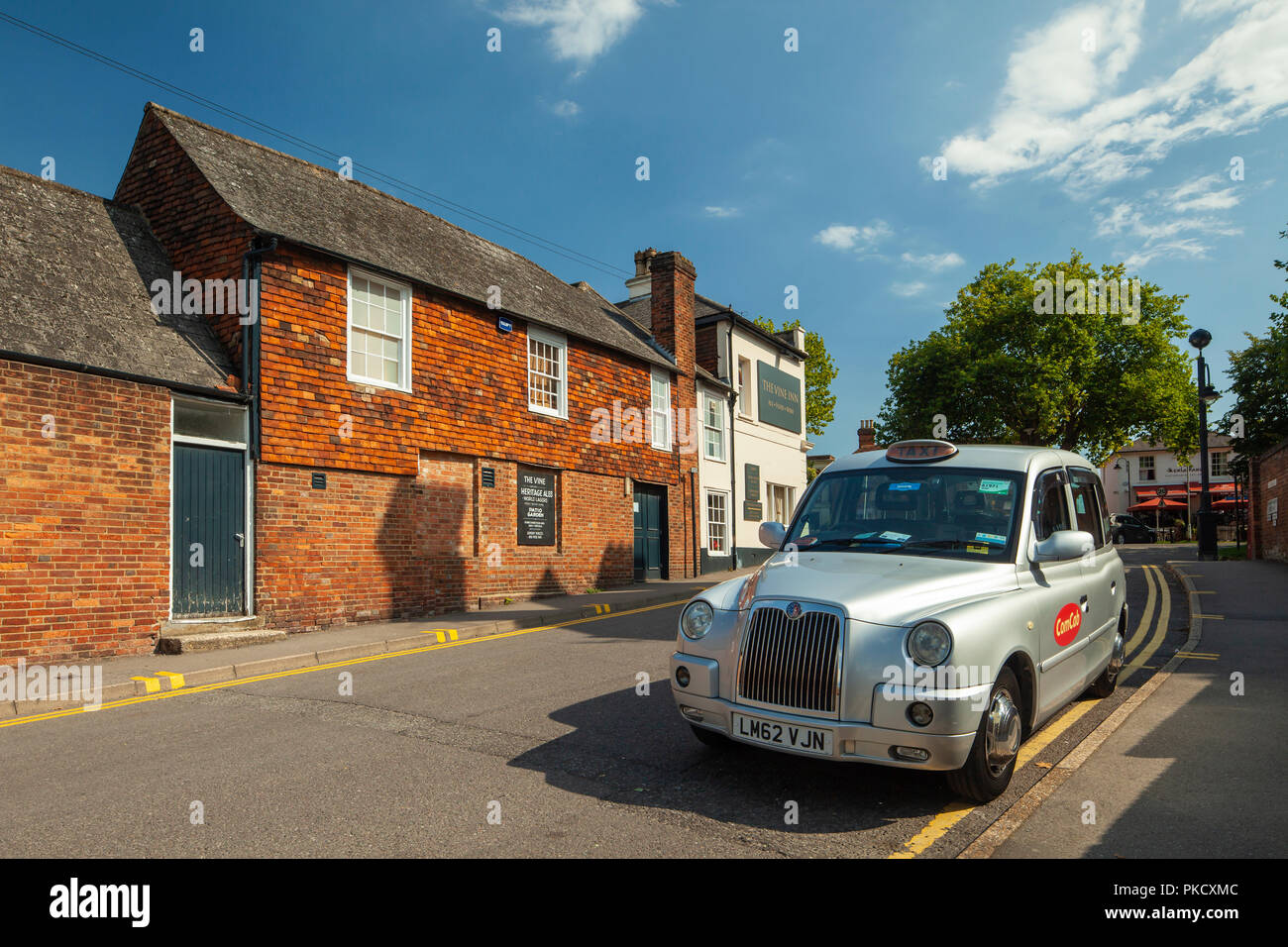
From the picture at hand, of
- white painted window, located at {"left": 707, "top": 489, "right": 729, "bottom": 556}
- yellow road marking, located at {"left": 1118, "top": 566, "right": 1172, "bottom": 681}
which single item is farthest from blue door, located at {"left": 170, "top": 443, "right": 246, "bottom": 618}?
white painted window, located at {"left": 707, "top": 489, "right": 729, "bottom": 556}

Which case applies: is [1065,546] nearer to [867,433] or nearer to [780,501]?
[780,501]

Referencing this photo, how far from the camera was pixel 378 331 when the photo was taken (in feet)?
43.8

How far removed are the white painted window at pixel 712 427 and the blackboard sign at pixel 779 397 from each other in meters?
2.89

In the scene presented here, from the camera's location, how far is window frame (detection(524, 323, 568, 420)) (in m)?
16.4

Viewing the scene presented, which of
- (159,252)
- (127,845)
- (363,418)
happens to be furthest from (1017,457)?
(159,252)

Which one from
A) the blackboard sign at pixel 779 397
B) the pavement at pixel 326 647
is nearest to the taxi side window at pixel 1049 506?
the pavement at pixel 326 647

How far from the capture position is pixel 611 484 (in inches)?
735

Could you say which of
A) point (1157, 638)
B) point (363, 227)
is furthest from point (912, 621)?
point (363, 227)

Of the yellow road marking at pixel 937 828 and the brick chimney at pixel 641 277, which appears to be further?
the brick chimney at pixel 641 277

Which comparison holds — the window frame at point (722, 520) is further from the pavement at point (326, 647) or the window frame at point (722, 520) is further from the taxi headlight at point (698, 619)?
the taxi headlight at point (698, 619)

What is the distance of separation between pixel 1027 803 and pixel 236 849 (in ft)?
12.6

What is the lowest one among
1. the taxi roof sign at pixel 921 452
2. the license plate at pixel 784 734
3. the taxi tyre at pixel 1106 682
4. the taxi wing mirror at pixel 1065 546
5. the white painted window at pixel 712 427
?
the taxi tyre at pixel 1106 682

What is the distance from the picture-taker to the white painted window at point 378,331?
1300cm
